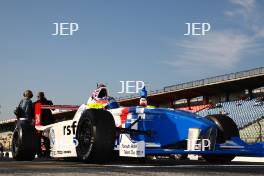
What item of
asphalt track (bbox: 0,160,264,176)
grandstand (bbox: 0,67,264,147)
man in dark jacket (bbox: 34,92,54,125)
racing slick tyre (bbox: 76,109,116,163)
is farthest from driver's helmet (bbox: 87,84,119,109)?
grandstand (bbox: 0,67,264,147)

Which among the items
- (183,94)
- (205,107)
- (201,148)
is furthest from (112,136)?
(183,94)

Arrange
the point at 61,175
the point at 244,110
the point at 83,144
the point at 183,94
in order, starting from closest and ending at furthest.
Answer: the point at 61,175, the point at 83,144, the point at 244,110, the point at 183,94

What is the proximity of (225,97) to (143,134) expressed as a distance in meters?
34.7

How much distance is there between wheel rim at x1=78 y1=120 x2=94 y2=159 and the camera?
7203 mm

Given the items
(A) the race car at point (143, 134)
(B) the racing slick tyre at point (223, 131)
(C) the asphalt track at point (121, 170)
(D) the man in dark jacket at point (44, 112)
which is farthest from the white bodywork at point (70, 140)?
(B) the racing slick tyre at point (223, 131)

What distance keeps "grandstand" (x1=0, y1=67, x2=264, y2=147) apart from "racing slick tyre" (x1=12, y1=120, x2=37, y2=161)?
22445 millimetres

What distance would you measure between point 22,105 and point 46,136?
33.4 inches

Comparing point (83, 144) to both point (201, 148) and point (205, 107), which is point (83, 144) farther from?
point (205, 107)

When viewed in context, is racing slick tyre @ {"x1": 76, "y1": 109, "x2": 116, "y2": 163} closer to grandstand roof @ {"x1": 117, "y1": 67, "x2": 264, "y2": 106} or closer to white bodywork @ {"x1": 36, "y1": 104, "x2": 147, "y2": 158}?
white bodywork @ {"x1": 36, "y1": 104, "x2": 147, "y2": 158}

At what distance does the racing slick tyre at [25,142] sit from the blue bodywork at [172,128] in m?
2.16

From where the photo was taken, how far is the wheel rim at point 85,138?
7203 mm

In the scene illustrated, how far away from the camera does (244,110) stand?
113ft

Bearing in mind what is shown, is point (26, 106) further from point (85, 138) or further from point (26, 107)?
point (85, 138)

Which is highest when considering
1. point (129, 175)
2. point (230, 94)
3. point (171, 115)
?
point (230, 94)
